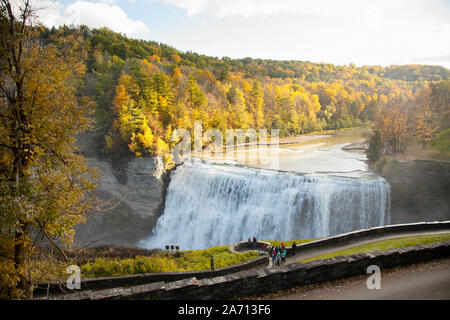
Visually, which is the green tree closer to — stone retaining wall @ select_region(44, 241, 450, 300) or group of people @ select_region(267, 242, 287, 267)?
group of people @ select_region(267, 242, 287, 267)

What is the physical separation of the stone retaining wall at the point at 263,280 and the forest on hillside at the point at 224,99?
705 cm

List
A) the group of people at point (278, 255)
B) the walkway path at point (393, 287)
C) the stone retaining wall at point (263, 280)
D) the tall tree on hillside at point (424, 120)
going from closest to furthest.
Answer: the stone retaining wall at point (263, 280) < the walkway path at point (393, 287) < the group of people at point (278, 255) < the tall tree on hillside at point (424, 120)

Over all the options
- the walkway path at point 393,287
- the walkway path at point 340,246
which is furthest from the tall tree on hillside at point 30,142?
the walkway path at point 340,246

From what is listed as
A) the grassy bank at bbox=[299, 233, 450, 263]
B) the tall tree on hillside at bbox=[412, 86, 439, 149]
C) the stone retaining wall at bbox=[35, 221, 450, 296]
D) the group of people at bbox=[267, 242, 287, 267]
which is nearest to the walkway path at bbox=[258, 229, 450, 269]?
the stone retaining wall at bbox=[35, 221, 450, 296]

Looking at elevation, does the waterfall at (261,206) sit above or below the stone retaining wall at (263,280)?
below

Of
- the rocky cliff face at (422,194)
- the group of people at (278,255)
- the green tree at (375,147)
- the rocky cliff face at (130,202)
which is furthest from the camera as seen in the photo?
the rocky cliff face at (130,202)

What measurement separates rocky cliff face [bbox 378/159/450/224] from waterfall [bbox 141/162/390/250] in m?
1.05

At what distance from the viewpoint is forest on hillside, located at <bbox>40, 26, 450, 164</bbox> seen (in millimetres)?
32506

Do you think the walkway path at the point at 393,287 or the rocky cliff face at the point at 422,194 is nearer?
the walkway path at the point at 393,287

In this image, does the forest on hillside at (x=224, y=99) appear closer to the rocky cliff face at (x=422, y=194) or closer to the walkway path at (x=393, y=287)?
the rocky cliff face at (x=422, y=194)

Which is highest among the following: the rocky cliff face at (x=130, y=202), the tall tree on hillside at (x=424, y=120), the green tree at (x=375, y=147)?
the tall tree on hillside at (x=424, y=120)

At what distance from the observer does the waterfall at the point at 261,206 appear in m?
20.7

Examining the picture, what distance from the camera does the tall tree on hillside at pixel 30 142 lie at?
5.71 meters
